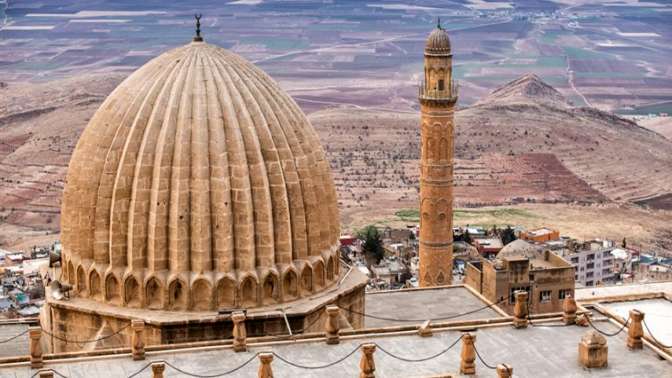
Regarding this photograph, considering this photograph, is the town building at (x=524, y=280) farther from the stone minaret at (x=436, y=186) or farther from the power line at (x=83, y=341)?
the power line at (x=83, y=341)

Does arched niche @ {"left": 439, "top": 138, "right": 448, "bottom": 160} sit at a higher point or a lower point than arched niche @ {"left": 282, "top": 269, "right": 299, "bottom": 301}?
lower

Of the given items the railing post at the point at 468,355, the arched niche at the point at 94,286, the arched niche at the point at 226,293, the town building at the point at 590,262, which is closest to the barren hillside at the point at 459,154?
the town building at the point at 590,262

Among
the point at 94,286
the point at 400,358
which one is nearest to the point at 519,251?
the point at 400,358

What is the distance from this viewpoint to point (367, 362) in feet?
68.3

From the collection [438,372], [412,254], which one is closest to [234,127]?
[438,372]

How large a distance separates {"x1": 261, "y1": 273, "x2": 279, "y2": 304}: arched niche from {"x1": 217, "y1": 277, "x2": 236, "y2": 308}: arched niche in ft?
1.81

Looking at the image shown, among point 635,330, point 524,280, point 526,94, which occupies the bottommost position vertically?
point 526,94

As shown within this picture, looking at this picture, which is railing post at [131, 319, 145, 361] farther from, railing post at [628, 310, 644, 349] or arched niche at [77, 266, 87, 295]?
railing post at [628, 310, 644, 349]

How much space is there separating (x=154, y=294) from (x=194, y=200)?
188 cm

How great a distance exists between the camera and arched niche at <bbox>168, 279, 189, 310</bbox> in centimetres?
2225

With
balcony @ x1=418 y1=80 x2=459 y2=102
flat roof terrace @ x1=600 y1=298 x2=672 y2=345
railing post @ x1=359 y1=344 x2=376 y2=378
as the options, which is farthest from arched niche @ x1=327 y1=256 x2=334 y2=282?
balcony @ x1=418 y1=80 x2=459 y2=102

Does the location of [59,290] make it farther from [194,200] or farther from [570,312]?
[570,312]

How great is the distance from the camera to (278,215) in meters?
22.7

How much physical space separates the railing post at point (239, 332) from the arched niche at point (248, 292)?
1.66 feet
